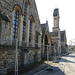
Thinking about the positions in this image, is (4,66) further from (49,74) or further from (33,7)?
(33,7)

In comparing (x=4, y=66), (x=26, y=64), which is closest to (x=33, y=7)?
(x=26, y=64)

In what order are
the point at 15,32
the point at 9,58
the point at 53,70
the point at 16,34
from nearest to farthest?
1. the point at 9,58
2. the point at 53,70
3. the point at 15,32
4. the point at 16,34

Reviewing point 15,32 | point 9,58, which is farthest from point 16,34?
point 9,58

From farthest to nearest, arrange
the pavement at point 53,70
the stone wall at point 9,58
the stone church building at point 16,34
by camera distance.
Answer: the pavement at point 53,70, the stone church building at point 16,34, the stone wall at point 9,58

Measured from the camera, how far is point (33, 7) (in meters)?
13.7

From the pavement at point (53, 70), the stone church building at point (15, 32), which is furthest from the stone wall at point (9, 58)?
the pavement at point (53, 70)

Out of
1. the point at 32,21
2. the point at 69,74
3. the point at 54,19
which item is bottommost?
the point at 69,74

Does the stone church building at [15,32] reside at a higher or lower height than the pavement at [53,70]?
higher

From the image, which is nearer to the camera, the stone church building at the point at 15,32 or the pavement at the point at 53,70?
the stone church building at the point at 15,32

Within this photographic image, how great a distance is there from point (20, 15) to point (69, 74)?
27.1ft

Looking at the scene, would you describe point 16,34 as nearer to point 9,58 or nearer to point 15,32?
point 15,32

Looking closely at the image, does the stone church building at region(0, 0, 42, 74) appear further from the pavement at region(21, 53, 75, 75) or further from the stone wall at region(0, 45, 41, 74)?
the pavement at region(21, 53, 75, 75)

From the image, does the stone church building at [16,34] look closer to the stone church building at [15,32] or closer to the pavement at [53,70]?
the stone church building at [15,32]

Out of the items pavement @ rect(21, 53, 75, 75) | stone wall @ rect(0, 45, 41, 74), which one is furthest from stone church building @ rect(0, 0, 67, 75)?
pavement @ rect(21, 53, 75, 75)
